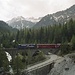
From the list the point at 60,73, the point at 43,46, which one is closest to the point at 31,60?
the point at 43,46

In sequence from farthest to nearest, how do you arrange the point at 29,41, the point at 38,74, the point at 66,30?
1. the point at 29,41
2. the point at 66,30
3. the point at 38,74

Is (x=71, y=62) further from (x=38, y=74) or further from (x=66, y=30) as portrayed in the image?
(x=66, y=30)

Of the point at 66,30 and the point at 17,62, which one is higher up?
the point at 66,30

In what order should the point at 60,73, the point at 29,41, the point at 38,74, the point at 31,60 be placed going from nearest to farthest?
1. the point at 60,73
2. the point at 38,74
3. the point at 31,60
4. the point at 29,41

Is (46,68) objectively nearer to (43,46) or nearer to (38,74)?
(38,74)

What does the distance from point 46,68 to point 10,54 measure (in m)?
55.4

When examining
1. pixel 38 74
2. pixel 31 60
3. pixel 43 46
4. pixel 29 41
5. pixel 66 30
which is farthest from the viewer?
pixel 29 41

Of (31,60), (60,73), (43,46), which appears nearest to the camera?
(60,73)

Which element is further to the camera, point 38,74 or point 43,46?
point 43,46

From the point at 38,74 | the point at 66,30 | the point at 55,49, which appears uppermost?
the point at 66,30

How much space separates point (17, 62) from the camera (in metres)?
94.9

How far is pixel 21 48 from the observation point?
508 ft

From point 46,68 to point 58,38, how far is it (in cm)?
7163

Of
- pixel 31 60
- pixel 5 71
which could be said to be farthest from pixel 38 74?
pixel 31 60
